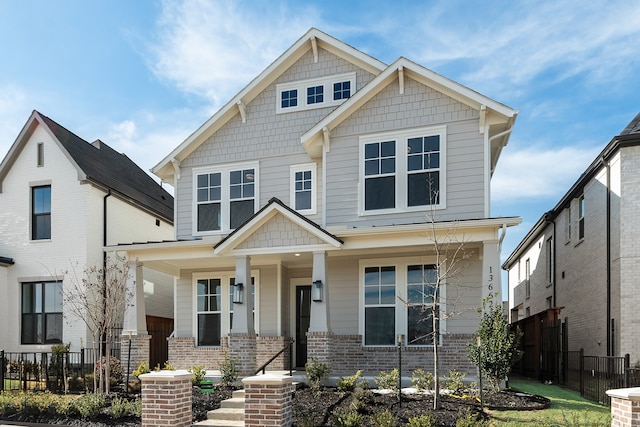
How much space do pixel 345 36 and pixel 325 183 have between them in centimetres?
419

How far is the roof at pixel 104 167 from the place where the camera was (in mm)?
16922

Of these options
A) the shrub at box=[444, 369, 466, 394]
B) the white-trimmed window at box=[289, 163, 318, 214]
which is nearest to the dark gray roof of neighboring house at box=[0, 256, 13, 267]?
the white-trimmed window at box=[289, 163, 318, 214]

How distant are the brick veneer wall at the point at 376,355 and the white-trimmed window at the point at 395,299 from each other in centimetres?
25

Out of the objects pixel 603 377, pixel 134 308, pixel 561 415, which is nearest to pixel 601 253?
pixel 603 377

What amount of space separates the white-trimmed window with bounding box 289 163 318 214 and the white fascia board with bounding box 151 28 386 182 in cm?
249

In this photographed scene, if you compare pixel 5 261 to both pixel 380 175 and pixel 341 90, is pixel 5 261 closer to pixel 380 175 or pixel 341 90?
pixel 341 90

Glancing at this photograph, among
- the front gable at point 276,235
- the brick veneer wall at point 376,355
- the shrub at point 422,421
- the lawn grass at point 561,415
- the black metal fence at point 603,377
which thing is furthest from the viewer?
the front gable at point 276,235

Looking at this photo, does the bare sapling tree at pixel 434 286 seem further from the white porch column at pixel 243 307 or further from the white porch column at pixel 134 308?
the white porch column at pixel 134 308

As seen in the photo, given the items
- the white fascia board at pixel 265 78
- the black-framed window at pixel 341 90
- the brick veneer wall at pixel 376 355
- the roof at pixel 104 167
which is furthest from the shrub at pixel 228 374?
the roof at pixel 104 167

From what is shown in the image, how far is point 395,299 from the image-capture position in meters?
12.8

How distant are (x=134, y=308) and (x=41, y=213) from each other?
237 inches

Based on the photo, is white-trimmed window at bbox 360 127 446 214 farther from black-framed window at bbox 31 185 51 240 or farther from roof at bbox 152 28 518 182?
black-framed window at bbox 31 185 51 240

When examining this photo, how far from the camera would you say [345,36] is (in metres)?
14.2

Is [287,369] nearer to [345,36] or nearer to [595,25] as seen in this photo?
[345,36]
